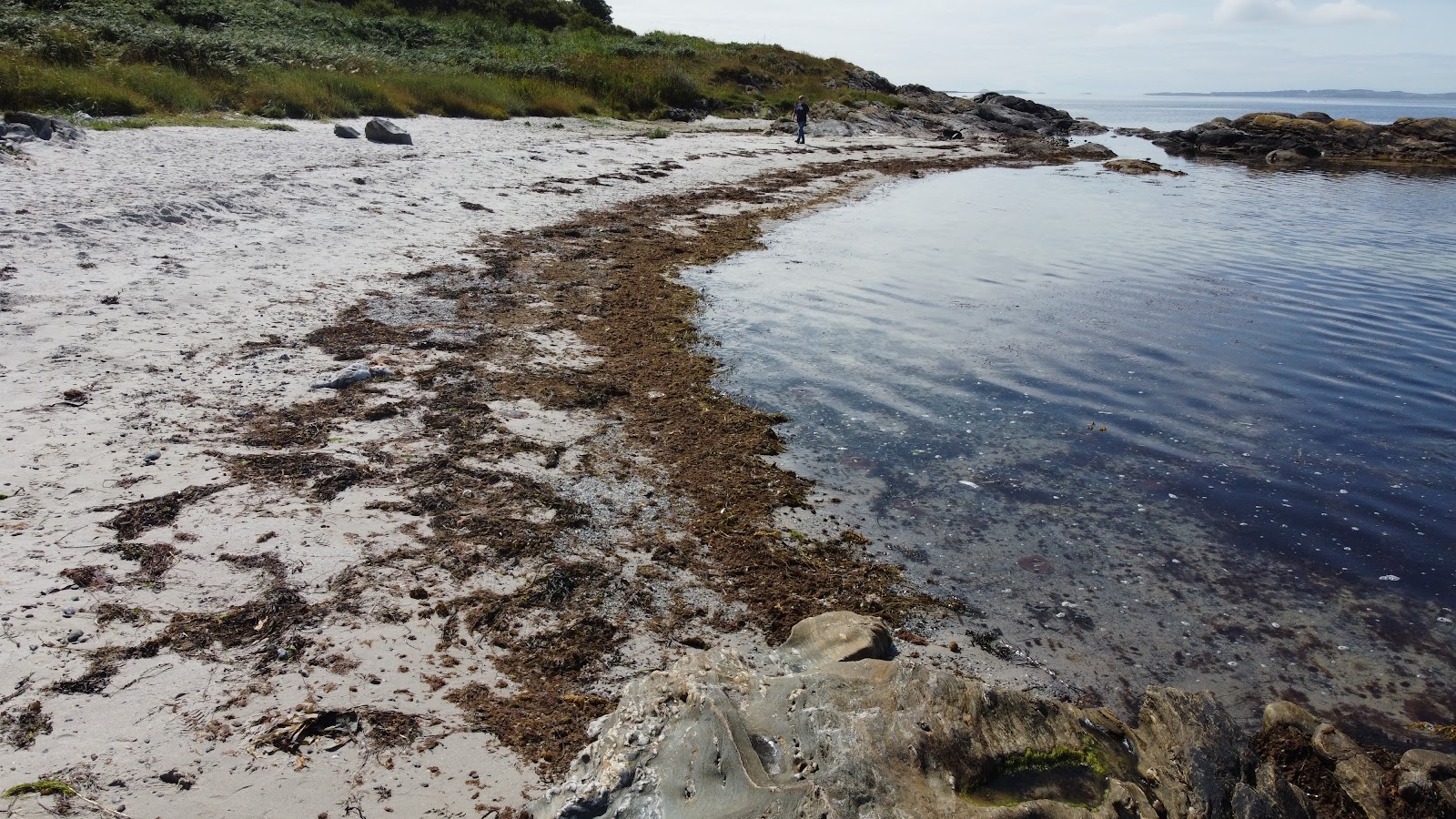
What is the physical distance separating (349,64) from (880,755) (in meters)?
27.1

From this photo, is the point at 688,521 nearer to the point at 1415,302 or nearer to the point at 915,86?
the point at 1415,302

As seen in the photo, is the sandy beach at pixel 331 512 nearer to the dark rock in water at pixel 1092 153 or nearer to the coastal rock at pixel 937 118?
the coastal rock at pixel 937 118

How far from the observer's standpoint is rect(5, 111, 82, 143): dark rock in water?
11.9m

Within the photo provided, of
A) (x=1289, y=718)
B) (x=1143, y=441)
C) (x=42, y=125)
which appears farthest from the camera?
(x=42, y=125)

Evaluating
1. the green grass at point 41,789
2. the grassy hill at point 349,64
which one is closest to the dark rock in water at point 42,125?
the grassy hill at point 349,64

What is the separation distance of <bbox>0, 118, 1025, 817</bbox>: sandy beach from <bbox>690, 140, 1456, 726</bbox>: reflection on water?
35.4 inches

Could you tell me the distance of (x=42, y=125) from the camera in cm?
1199

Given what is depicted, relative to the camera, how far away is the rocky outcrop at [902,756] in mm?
2842

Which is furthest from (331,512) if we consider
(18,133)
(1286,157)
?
(1286,157)

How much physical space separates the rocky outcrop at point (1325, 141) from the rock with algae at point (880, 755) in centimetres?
4797

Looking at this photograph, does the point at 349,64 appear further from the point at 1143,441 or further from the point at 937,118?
the point at 937,118

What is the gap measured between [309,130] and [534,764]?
18.0 metres

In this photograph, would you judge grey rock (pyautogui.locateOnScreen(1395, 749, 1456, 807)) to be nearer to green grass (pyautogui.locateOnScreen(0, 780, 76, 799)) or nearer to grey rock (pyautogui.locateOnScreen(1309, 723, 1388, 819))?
grey rock (pyautogui.locateOnScreen(1309, 723, 1388, 819))

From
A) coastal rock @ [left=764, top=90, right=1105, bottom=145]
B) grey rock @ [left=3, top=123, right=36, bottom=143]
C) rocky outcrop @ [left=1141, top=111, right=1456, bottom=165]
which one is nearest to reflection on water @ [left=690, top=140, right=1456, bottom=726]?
grey rock @ [left=3, top=123, right=36, bottom=143]
